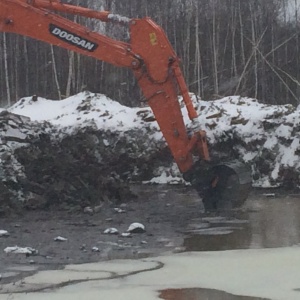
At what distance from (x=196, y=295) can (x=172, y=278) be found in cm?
78

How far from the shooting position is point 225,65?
137 ft

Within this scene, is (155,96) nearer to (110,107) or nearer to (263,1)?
(110,107)

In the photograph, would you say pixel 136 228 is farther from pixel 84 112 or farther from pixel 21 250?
pixel 84 112

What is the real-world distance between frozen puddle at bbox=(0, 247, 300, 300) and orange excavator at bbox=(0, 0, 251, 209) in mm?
4272

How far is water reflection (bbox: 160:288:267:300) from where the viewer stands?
6.95m

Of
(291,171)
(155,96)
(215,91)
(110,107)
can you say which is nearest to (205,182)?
(155,96)

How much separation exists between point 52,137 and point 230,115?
454 centimetres

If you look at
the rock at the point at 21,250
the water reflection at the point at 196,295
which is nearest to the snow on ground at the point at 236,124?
the rock at the point at 21,250

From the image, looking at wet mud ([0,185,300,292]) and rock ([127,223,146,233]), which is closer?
wet mud ([0,185,300,292])

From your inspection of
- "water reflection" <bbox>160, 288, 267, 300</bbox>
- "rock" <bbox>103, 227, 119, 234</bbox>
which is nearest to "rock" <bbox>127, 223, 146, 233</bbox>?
"rock" <bbox>103, 227, 119, 234</bbox>

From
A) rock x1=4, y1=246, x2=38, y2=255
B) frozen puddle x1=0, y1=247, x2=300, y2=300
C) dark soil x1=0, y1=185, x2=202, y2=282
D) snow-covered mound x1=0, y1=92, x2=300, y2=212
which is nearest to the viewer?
frozen puddle x1=0, y1=247, x2=300, y2=300

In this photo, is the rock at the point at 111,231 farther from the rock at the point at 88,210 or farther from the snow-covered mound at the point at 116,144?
the snow-covered mound at the point at 116,144

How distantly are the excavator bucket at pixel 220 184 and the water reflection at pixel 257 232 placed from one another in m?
0.33

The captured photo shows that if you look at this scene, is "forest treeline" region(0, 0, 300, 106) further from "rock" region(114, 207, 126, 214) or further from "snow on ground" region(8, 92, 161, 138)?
"rock" region(114, 207, 126, 214)
